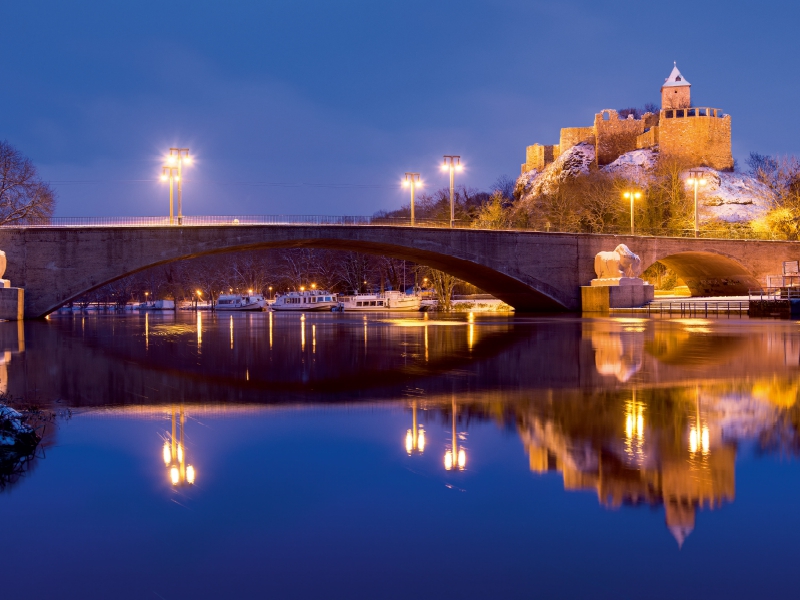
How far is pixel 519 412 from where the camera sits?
353 inches

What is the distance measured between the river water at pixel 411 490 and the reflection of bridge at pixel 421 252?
105 feet

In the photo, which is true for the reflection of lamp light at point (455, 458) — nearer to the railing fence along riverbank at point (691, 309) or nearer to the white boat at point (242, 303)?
the railing fence along riverbank at point (691, 309)

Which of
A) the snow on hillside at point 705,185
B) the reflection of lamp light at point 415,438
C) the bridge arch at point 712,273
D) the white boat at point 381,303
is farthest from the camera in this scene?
the snow on hillside at point 705,185

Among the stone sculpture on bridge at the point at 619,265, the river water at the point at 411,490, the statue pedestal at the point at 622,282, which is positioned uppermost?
the stone sculpture on bridge at the point at 619,265

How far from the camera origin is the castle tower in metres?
101

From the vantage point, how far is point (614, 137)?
4161 inches

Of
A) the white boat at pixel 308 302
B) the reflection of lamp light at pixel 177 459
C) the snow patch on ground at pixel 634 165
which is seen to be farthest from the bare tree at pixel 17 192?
the snow patch on ground at pixel 634 165

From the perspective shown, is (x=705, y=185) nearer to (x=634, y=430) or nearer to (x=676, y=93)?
(x=676, y=93)

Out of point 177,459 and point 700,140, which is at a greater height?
point 700,140

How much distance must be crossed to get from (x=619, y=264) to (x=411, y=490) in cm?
4522

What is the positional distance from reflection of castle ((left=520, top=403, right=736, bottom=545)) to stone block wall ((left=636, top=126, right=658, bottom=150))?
101 m

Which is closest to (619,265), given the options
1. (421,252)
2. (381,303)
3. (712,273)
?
(421,252)

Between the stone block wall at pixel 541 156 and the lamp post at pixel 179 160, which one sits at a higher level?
the stone block wall at pixel 541 156

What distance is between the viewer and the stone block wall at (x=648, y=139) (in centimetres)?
10075
